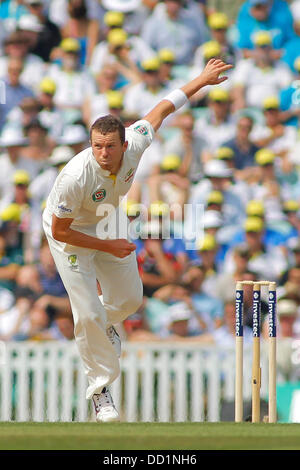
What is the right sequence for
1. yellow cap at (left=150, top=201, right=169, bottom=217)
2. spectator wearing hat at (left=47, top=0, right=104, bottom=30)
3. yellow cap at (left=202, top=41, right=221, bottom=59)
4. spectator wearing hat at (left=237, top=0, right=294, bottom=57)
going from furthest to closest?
spectator wearing hat at (left=47, top=0, right=104, bottom=30), spectator wearing hat at (left=237, top=0, right=294, bottom=57), yellow cap at (left=202, top=41, right=221, bottom=59), yellow cap at (left=150, top=201, right=169, bottom=217)

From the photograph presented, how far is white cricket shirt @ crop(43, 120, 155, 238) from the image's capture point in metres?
6.18

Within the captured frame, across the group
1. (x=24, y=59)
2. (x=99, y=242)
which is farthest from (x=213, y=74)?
(x=24, y=59)

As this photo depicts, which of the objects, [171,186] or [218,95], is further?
[218,95]

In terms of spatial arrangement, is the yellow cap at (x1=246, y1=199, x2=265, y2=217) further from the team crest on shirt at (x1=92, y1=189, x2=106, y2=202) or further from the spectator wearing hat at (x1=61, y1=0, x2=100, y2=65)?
the team crest on shirt at (x1=92, y1=189, x2=106, y2=202)

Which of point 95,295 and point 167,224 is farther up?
point 167,224

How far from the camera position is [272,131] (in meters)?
11.2

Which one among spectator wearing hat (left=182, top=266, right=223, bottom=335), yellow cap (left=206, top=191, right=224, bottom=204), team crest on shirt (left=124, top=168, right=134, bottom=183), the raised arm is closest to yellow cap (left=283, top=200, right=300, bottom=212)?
yellow cap (left=206, top=191, right=224, bottom=204)

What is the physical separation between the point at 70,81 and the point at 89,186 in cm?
562

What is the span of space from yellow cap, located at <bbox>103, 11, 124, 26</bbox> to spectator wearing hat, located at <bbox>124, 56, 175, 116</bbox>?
2.19 ft

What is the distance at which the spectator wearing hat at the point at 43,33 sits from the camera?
39.3ft

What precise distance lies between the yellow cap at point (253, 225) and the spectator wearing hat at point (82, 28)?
10.1 feet

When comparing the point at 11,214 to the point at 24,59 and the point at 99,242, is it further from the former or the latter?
the point at 99,242

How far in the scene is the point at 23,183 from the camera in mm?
10711
